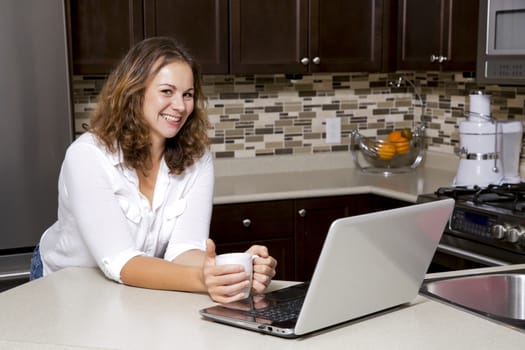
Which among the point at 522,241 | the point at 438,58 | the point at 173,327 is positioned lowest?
the point at 522,241

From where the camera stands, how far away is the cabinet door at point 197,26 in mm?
3730

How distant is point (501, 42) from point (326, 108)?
4.05 ft

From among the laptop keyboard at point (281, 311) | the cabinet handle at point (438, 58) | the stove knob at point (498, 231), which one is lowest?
the stove knob at point (498, 231)

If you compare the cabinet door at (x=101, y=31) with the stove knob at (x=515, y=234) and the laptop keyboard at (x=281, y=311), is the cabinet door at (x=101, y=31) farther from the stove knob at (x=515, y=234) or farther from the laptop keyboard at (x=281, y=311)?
the laptop keyboard at (x=281, y=311)

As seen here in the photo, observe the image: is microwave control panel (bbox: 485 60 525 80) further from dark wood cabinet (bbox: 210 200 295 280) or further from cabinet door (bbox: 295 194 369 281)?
dark wood cabinet (bbox: 210 200 295 280)

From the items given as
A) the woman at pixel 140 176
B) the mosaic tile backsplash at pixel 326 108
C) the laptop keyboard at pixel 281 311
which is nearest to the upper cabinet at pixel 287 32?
the mosaic tile backsplash at pixel 326 108

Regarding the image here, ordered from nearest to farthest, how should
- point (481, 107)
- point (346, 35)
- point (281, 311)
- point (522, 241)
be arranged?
point (281, 311)
point (522, 241)
point (481, 107)
point (346, 35)

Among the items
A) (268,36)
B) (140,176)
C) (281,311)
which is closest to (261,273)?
(281,311)

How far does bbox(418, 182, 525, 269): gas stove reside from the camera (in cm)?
311

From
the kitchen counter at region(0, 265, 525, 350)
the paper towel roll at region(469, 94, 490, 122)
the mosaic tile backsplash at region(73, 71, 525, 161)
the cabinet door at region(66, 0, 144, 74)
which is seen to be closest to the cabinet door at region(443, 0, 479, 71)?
the paper towel roll at region(469, 94, 490, 122)

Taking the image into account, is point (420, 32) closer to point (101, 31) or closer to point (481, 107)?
point (481, 107)

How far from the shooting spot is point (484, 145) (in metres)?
3.71

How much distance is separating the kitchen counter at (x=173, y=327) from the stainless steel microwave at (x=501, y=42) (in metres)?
1.69

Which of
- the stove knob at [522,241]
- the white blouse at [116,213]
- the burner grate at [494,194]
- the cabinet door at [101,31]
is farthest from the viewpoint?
the cabinet door at [101,31]
